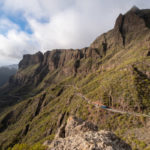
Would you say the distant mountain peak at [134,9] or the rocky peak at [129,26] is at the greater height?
the distant mountain peak at [134,9]

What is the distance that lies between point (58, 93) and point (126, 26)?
15210cm

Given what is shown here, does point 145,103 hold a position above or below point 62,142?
above

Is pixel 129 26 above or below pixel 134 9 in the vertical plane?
below

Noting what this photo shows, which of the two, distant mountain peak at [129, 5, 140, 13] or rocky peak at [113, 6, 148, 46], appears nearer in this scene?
rocky peak at [113, 6, 148, 46]

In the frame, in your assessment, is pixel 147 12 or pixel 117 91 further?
pixel 147 12

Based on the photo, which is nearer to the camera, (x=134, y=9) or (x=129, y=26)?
(x=129, y=26)

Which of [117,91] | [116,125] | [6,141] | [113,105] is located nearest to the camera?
[116,125]

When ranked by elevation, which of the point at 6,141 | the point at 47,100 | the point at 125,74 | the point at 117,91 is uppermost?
the point at 125,74

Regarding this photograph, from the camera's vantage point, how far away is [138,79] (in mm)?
43281

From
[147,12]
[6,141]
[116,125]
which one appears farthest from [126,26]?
[6,141]

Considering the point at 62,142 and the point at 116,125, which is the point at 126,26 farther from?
the point at 62,142

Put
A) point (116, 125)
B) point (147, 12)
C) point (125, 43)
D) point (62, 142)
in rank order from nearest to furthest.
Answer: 1. point (62, 142)
2. point (116, 125)
3. point (125, 43)
4. point (147, 12)

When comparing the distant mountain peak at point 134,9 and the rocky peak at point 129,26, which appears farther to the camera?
the distant mountain peak at point 134,9

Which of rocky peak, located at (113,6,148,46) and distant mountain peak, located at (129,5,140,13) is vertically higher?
distant mountain peak, located at (129,5,140,13)
